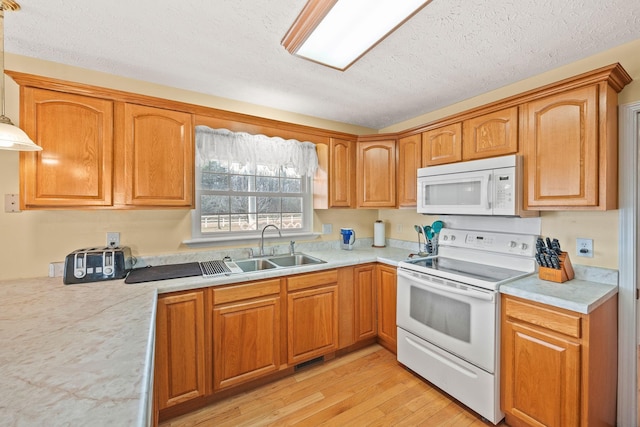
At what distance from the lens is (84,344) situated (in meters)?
0.92

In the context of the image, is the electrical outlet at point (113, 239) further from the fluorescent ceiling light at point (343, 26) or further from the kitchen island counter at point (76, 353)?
the fluorescent ceiling light at point (343, 26)

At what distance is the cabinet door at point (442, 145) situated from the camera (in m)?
2.28

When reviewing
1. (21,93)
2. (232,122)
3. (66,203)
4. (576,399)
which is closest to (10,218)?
(66,203)

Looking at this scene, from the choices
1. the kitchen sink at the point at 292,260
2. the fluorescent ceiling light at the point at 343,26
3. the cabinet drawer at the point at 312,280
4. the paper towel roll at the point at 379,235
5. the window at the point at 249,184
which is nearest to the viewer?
the fluorescent ceiling light at the point at 343,26

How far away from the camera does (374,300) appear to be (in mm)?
2658

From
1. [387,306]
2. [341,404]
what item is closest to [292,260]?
[387,306]

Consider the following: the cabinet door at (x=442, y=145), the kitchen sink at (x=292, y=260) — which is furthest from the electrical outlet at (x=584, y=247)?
the kitchen sink at (x=292, y=260)

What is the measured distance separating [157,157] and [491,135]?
2.49 m

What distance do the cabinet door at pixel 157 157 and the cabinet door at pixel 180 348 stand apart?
723 millimetres

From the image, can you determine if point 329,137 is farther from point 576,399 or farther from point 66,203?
point 576,399

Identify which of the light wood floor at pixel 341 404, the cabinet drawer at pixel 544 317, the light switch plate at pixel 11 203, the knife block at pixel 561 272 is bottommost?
the light wood floor at pixel 341 404

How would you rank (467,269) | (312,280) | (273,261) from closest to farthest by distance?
(467,269)
(312,280)
(273,261)

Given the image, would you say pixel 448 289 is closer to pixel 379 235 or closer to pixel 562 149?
pixel 562 149

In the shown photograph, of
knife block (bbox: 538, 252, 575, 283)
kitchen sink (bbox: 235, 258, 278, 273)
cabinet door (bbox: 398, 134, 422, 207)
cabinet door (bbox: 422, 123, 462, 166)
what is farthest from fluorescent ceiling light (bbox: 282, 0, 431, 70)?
knife block (bbox: 538, 252, 575, 283)
